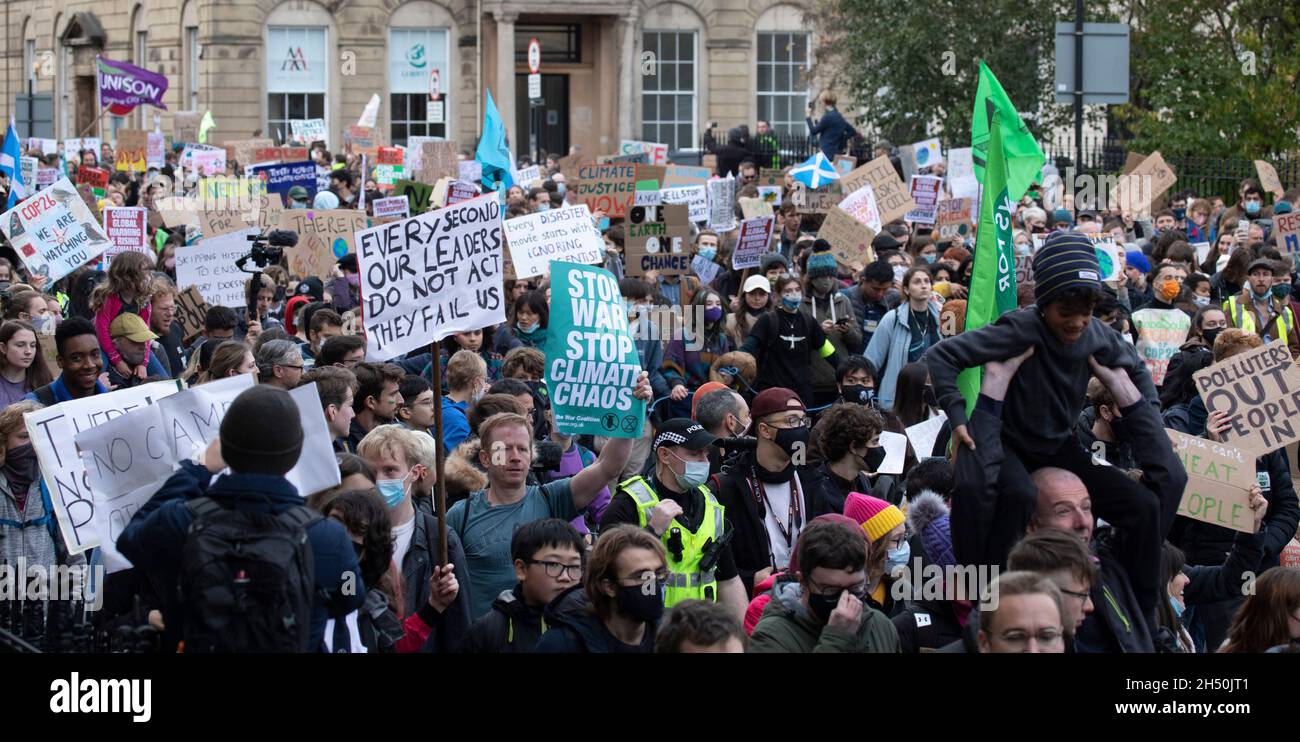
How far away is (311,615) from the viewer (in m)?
4.67

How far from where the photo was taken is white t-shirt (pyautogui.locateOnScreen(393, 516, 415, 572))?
21.7ft

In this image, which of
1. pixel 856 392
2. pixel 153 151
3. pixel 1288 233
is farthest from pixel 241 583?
pixel 153 151

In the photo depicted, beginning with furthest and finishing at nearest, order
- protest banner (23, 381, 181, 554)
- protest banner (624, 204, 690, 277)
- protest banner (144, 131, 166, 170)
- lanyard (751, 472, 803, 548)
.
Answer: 1. protest banner (144, 131, 166, 170)
2. protest banner (624, 204, 690, 277)
3. lanyard (751, 472, 803, 548)
4. protest banner (23, 381, 181, 554)

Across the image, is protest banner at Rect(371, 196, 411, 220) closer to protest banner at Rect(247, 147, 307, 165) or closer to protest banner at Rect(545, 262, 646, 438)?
protest banner at Rect(545, 262, 646, 438)

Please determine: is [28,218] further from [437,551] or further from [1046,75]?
[1046,75]

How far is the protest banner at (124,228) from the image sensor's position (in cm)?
1497

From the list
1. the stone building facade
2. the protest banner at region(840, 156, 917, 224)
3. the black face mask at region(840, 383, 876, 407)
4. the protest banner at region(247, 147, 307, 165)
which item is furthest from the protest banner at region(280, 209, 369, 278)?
the stone building facade

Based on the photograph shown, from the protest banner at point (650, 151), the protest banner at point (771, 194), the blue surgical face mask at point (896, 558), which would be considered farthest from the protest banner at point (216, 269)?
the protest banner at point (650, 151)

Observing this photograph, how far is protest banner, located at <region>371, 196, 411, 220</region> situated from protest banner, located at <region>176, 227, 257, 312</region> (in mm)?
3836

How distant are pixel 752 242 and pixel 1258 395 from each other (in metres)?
7.27

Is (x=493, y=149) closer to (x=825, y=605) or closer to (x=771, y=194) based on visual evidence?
(x=771, y=194)

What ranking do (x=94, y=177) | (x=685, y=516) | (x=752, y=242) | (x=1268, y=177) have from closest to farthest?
(x=685, y=516), (x=752, y=242), (x=1268, y=177), (x=94, y=177)
